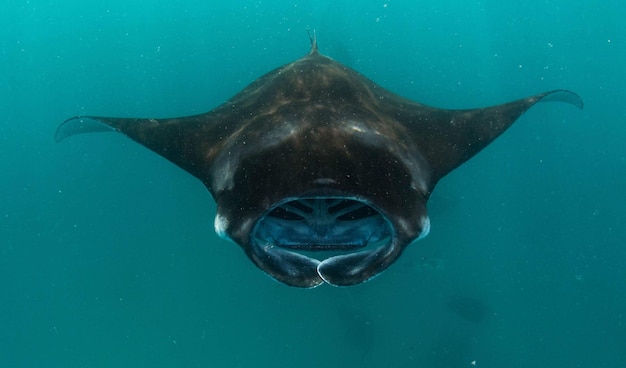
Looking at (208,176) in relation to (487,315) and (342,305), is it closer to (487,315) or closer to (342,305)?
(342,305)

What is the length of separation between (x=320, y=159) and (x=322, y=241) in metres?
0.93

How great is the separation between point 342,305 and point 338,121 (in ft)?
34.8

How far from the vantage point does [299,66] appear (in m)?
6.05

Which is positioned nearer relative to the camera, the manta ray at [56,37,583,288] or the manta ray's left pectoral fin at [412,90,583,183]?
the manta ray at [56,37,583,288]

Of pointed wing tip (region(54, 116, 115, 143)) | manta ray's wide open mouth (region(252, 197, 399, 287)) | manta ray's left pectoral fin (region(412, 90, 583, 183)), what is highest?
pointed wing tip (region(54, 116, 115, 143))

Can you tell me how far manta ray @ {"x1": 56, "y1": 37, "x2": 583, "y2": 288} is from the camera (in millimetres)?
3826

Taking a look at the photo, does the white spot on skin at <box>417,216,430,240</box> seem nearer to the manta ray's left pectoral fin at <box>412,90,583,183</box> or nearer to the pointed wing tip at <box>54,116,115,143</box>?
the manta ray's left pectoral fin at <box>412,90,583,183</box>

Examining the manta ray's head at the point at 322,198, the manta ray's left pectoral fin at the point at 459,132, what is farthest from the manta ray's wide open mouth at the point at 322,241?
the manta ray's left pectoral fin at the point at 459,132

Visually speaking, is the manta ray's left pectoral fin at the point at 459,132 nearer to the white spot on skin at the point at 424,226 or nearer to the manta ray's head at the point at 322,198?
the manta ray's head at the point at 322,198

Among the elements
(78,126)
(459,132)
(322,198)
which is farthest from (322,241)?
(78,126)

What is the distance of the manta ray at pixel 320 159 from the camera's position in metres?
3.83

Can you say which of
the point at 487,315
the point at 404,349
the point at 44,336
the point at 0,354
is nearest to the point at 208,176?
the point at 404,349

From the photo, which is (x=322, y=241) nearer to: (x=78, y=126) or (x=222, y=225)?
(x=222, y=225)

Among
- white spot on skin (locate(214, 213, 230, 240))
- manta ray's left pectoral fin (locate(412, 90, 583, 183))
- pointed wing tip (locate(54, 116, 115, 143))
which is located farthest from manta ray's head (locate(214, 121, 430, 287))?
pointed wing tip (locate(54, 116, 115, 143))
